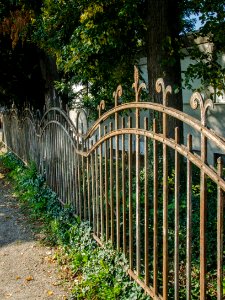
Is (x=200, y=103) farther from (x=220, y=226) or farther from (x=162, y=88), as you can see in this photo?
(x=220, y=226)

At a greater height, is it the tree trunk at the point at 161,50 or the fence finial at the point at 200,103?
the tree trunk at the point at 161,50

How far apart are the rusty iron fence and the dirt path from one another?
2.47ft

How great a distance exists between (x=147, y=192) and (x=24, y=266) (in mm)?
2511

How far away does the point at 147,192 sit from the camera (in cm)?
311

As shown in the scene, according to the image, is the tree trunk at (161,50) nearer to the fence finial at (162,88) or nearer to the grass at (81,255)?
the grass at (81,255)

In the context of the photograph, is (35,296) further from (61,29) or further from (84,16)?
(61,29)

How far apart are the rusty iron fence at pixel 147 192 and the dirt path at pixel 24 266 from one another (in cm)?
75

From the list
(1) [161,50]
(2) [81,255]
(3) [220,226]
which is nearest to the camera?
(3) [220,226]

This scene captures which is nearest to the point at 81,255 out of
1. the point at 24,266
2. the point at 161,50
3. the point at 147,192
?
the point at 24,266

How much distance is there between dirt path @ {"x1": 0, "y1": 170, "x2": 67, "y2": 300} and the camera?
4.09 metres

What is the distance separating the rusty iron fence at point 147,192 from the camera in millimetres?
2377

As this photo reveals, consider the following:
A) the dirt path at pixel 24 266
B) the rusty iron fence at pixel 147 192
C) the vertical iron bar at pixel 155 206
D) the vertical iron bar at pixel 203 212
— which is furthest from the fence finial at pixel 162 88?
the dirt path at pixel 24 266

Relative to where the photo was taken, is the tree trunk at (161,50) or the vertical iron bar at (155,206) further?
the tree trunk at (161,50)

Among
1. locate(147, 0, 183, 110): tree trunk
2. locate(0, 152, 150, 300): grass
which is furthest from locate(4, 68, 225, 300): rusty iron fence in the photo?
locate(147, 0, 183, 110): tree trunk
